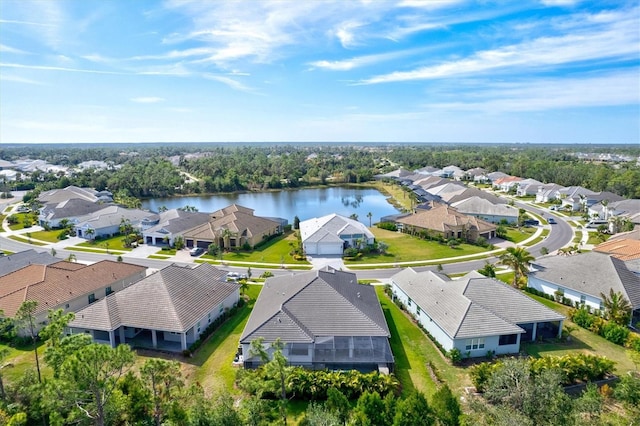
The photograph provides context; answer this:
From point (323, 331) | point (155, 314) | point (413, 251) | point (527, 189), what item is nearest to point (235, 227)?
point (413, 251)

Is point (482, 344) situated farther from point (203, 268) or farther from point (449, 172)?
point (449, 172)

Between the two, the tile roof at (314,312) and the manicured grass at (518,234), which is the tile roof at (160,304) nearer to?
the tile roof at (314,312)

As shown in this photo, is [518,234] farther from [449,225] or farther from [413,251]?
[413,251]

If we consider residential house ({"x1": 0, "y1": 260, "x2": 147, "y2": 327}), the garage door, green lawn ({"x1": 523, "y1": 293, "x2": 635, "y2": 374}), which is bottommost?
green lawn ({"x1": 523, "y1": 293, "x2": 635, "y2": 374})

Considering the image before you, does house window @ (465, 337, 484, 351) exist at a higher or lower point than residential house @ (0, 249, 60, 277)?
lower

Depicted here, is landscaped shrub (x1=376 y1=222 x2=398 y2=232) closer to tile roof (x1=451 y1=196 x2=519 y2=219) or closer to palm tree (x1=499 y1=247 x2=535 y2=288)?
tile roof (x1=451 y1=196 x2=519 y2=219)

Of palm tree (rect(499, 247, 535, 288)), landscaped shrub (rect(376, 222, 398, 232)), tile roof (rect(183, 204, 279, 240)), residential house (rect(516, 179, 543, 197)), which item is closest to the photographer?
palm tree (rect(499, 247, 535, 288))

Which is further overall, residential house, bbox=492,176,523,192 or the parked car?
residential house, bbox=492,176,523,192

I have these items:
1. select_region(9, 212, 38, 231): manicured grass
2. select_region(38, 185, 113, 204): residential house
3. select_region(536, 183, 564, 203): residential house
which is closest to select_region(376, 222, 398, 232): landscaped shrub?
select_region(536, 183, 564, 203): residential house
